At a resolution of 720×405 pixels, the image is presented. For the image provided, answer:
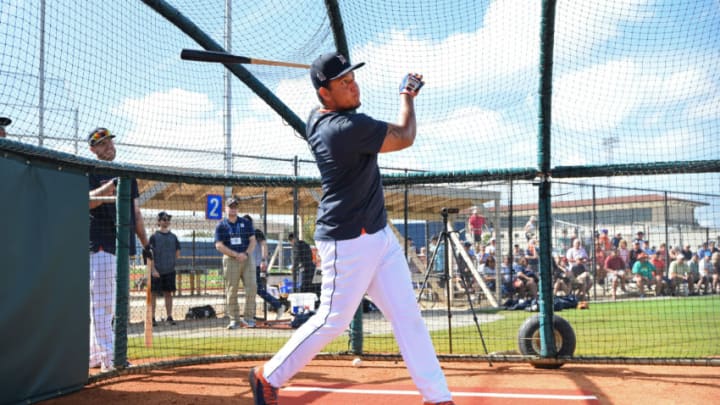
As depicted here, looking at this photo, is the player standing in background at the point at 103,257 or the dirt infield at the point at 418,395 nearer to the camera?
the dirt infield at the point at 418,395

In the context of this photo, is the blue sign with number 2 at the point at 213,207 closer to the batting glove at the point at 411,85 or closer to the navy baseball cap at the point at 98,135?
the navy baseball cap at the point at 98,135

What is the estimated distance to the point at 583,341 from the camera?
7664mm

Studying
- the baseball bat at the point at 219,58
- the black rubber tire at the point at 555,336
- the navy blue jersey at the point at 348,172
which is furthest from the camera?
the black rubber tire at the point at 555,336

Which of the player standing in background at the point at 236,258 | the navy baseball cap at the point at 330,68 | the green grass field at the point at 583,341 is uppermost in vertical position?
the navy baseball cap at the point at 330,68

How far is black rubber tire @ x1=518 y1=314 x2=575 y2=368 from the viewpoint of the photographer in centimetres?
561

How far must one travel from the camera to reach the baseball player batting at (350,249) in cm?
339

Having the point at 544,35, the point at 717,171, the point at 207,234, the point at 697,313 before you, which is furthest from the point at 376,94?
the point at 207,234

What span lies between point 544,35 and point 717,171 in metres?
2.02

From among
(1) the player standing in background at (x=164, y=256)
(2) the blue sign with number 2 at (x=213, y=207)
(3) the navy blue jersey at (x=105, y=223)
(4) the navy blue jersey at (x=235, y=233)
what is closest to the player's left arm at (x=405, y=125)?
(3) the navy blue jersey at (x=105, y=223)

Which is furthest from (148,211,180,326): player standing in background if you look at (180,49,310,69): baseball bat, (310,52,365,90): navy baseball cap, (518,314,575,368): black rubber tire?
(310,52,365,90): navy baseball cap

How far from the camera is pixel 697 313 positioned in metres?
12.0

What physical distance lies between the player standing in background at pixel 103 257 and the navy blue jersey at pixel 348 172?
277 centimetres

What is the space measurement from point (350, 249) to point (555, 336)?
120 inches

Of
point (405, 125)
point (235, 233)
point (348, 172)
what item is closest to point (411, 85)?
point (405, 125)
